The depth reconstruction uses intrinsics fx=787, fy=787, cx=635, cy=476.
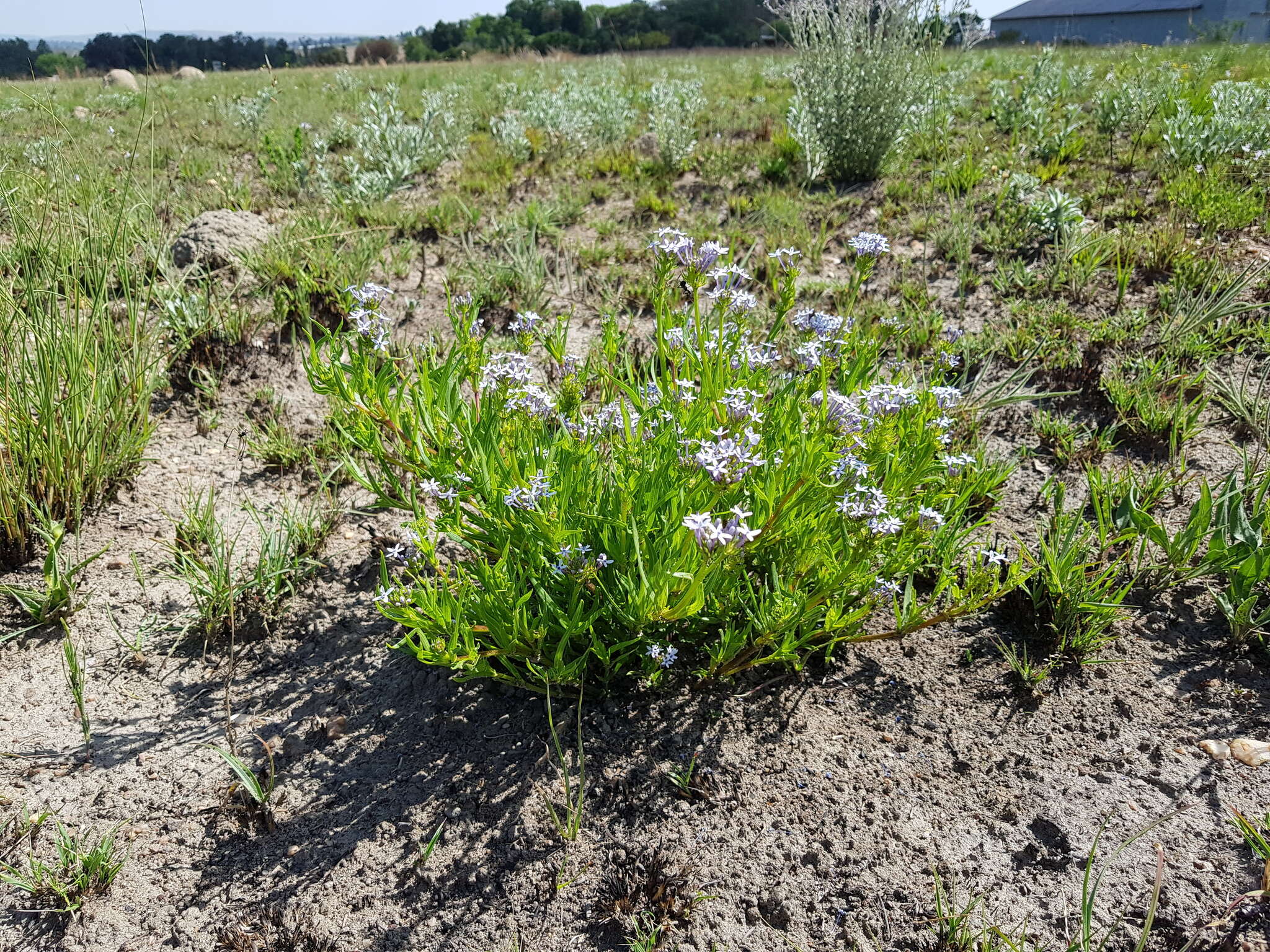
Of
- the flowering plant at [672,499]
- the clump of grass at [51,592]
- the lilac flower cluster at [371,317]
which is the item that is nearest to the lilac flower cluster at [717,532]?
the flowering plant at [672,499]

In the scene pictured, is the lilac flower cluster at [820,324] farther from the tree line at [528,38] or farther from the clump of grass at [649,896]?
the tree line at [528,38]

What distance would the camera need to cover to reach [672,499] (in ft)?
6.44

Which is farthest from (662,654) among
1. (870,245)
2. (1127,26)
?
(1127,26)

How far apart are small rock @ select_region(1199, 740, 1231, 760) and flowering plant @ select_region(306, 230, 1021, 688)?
690 millimetres

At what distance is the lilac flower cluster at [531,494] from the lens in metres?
1.85

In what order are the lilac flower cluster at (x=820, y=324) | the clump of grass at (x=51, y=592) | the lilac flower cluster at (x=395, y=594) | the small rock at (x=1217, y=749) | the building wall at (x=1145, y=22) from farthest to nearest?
1. the building wall at (x=1145, y=22)
2. the clump of grass at (x=51, y=592)
3. the lilac flower cluster at (x=820, y=324)
4. the small rock at (x=1217, y=749)
5. the lilac flower cluster at (x=395, y=594)

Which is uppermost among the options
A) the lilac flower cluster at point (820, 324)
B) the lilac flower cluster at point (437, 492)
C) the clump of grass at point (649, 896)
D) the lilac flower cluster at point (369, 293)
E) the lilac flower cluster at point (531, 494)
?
the lilac flower cluster at point (369, 293)

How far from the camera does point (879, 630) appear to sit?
2.58 meters

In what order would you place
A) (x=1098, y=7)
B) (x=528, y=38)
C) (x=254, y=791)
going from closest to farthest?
(x=254, y=791), (x=528, y=38), (x=1098, y=7)

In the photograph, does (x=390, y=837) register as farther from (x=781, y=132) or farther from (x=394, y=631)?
(x=781, y=132)

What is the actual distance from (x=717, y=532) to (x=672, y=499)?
11.2 inches

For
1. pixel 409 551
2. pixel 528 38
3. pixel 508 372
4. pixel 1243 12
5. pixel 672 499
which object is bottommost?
pixel 409 551

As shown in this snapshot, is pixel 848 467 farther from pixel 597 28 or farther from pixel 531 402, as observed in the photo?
pixel 597 28

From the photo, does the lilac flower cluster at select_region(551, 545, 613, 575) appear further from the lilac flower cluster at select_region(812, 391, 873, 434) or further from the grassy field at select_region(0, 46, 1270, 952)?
the lilac flower cluster at select_region(812, 391, 873, 434)
